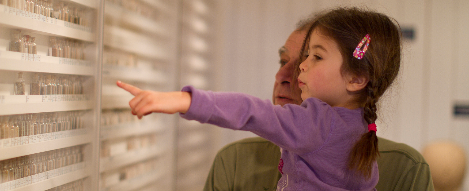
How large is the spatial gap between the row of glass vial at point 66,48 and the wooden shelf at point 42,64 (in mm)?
14

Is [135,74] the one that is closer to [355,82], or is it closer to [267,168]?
[267,168]

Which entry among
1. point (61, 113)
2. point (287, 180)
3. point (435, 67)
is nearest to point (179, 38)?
point (61, 113)

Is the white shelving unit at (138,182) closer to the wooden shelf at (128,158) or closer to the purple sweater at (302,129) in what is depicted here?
the wooden shelf at (128,158)

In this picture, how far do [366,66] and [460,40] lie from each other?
2.74ft

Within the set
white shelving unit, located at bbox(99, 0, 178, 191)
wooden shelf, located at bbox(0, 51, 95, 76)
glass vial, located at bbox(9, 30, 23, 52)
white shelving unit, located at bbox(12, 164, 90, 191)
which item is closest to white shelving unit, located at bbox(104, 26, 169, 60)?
white shelving unit, located at bbox(99, 0, 178, 191)

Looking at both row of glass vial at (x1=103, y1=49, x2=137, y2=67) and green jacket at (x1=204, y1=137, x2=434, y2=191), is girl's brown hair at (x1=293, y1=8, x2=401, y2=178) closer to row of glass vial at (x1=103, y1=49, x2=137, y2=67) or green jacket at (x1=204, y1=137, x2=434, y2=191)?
green jacket at (x1=204, y1=137, x2=434, y2=191)

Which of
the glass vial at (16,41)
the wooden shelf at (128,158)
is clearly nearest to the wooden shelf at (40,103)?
the glass vial at (16,41)

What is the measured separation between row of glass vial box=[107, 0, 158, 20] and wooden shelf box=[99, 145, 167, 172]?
0.52 m

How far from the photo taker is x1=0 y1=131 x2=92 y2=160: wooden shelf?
750 mm

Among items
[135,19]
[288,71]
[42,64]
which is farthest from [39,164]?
[288,71]

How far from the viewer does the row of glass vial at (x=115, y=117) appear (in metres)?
1.11

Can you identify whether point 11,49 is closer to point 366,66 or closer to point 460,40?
point 366,66

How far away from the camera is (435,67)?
4.29ft

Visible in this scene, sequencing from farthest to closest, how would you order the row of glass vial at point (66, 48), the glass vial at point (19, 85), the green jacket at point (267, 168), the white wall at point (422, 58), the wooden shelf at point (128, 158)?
the white wall at point (422, 58), the wooden shelf at point (128, 158), the green jacket at point (267, 168), the row of glass vial at point (66, 48), the glass vial at point (19, 85)
